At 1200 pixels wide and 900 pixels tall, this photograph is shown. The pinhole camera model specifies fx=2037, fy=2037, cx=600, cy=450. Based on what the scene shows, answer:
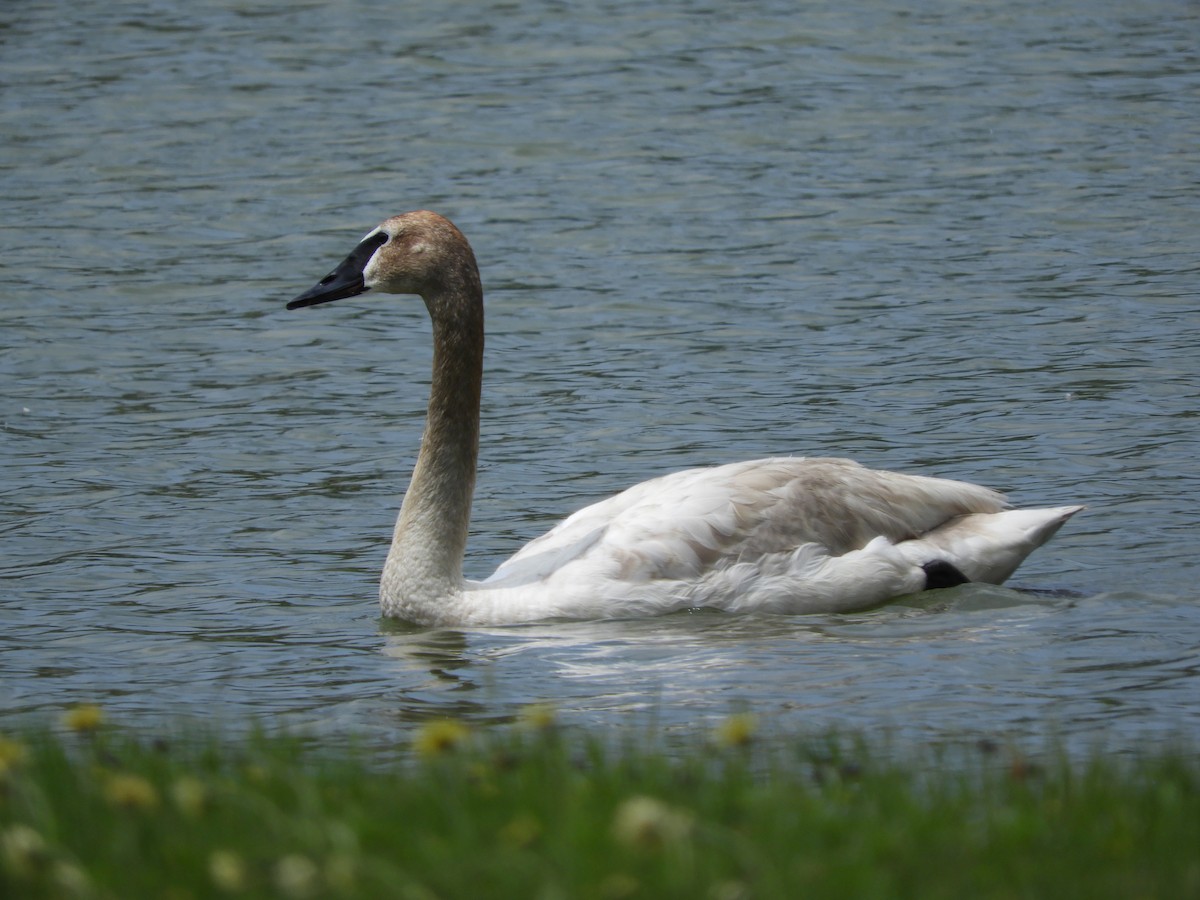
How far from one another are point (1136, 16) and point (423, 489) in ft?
59.4

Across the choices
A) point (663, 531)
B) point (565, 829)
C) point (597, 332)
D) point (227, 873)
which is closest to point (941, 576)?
point (663, 531)

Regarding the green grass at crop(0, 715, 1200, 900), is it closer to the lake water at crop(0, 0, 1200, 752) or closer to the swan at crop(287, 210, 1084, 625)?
the lake water at crop(0, 0, 1200, 752)

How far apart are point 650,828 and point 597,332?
36.8 feet

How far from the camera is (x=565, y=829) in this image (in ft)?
14.5

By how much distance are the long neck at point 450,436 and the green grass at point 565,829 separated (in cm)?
408

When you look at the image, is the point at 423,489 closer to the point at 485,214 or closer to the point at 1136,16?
the point at 485,214

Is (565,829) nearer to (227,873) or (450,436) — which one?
(227,873)

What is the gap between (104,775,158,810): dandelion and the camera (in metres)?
4.50

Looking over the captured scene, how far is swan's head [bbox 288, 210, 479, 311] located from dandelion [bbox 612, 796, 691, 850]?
19.0 feet

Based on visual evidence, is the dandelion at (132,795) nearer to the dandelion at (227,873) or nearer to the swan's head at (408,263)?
the dandelion at (227,873)

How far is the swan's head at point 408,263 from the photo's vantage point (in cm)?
972

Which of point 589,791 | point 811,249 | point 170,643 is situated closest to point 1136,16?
point 811,249

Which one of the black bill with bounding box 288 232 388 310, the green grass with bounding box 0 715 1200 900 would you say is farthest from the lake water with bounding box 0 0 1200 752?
the black bill with bounding box 288 232 388 310

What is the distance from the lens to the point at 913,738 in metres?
7.17
